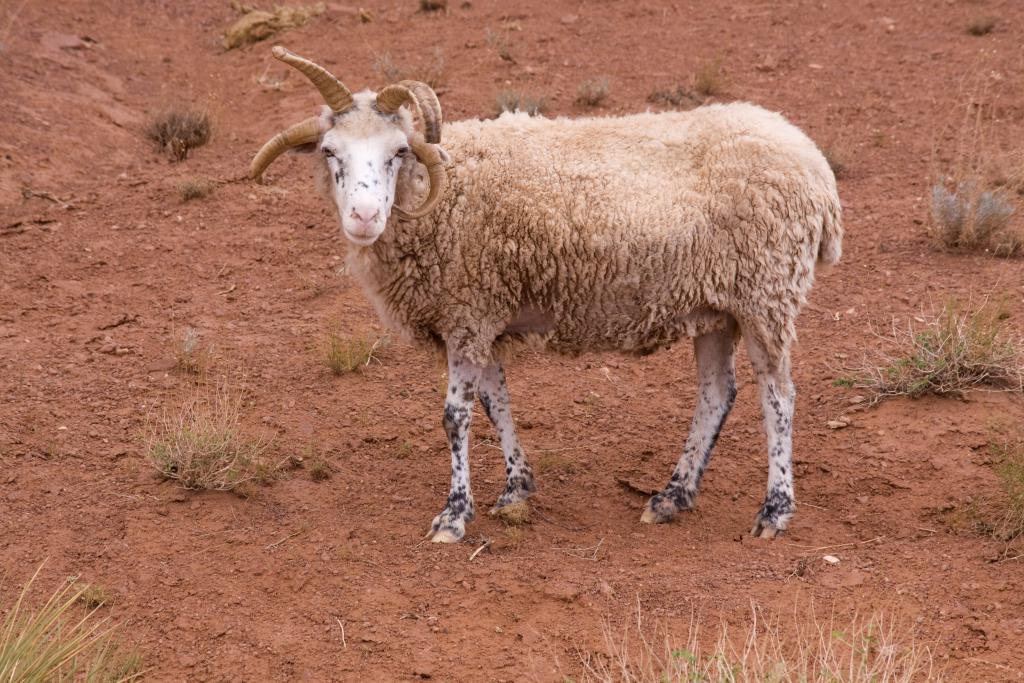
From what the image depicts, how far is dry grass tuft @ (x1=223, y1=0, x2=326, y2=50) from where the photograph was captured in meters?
16.0

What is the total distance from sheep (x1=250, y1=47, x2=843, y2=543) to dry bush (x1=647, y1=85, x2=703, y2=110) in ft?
20.4

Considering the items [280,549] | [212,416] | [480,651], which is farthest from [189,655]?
[212,416]

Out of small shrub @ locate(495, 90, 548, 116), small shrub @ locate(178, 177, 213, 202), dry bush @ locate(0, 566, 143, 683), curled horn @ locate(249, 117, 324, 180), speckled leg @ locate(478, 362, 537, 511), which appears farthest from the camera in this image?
small shrub @ locate(495, 90, 548, 116)

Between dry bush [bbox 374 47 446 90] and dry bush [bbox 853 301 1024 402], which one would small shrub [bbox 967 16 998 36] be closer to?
dry bush [bbox 374 47 446 90]

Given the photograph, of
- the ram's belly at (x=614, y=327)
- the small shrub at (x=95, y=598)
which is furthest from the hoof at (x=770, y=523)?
the small shrub at (x=95, y=598)

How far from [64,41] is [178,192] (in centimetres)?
531

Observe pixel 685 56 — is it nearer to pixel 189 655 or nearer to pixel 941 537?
pixel 941 537

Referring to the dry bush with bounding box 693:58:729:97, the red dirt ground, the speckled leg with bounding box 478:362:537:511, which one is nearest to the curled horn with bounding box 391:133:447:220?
the speckled leg with bounding box 478:362:537:511

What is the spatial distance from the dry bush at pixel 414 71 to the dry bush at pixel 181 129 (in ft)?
7.02

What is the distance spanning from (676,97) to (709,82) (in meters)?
0.43

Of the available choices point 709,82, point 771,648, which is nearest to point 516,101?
point 709,82

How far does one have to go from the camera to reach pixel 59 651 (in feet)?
14.8

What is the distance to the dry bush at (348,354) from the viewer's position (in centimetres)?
834

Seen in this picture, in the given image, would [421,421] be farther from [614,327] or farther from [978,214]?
[978,214]
